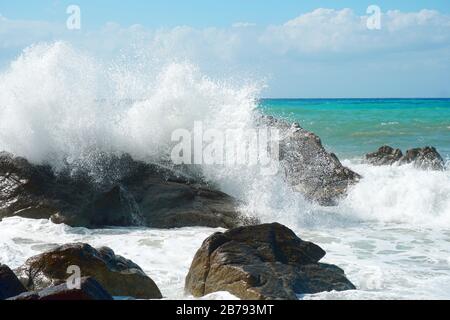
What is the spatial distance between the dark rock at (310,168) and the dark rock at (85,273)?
18.6 ft

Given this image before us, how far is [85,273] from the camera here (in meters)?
5.41

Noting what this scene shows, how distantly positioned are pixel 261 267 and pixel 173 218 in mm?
3245

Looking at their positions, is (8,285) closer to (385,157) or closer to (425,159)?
(425,159)

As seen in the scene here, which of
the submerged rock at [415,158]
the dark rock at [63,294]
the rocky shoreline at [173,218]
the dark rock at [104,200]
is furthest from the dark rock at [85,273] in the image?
the submerged rock at [415,158]

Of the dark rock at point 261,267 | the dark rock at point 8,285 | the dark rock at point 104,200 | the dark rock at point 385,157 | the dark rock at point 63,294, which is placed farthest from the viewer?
the dark rock at point 385,157

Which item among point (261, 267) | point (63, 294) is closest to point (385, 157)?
point (261, 267)

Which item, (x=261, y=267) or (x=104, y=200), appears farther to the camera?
(x=104, y=200)

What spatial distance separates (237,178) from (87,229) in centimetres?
275

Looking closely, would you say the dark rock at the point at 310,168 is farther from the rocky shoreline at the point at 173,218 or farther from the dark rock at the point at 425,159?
the dark rock at the point at 425,159

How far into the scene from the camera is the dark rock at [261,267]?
16.6 ft

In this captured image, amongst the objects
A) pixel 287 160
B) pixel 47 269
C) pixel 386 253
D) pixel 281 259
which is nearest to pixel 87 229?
pixel 47 269

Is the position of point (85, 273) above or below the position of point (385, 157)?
below

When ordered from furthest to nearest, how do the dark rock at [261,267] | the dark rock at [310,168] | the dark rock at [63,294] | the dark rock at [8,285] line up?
1. the dark rock at [310,168]
2. the dark rock at [261,267]
3. the dark rock at [8,285]
4. the dark rock at [63,294]
